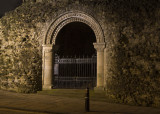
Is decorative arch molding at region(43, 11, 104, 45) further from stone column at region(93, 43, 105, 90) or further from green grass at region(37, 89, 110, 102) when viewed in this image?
green grass at region(37, 89, 110, 102)

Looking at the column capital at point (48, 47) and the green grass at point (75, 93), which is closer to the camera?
the green grass at point (75, 93)

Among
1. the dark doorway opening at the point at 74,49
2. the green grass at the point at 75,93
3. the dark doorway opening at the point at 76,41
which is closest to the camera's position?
the green grass at the point at 75,93

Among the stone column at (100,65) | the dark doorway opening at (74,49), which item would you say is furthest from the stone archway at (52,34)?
the dark doorway opening at (74,49)

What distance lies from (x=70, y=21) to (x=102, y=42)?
6.92 ft

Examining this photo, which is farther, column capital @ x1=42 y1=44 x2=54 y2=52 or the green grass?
column capital @ x1=42 y1=44 x2=54 y2=52

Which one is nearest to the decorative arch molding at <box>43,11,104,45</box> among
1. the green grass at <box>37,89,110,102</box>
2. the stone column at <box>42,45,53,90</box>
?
the stone column at <box>42,45,53,90</box>

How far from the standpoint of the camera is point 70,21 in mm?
11312

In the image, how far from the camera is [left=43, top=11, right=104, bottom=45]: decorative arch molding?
10.7m

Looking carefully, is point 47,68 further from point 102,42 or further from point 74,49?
point 74,49

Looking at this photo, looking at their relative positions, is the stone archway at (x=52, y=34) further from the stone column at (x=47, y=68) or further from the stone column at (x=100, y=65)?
the stone column at (x=100, y=65)

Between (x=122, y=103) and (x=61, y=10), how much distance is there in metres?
5.67

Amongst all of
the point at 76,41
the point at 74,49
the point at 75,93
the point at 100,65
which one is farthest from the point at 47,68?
the point at 76,41

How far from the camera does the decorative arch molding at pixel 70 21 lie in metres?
10.7

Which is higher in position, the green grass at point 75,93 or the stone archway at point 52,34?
the stone archway at point 52,34
